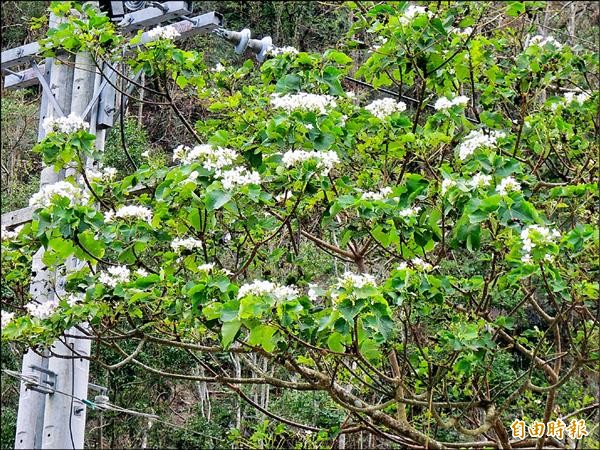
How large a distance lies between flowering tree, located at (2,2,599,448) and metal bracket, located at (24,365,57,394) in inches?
8.1

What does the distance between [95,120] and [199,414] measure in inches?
172

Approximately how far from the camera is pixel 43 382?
7.43ft

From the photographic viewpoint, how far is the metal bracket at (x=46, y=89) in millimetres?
2496

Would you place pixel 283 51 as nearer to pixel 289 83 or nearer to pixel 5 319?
pixel 289 83

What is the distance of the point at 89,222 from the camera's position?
1973mm

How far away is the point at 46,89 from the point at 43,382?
3.47 feet

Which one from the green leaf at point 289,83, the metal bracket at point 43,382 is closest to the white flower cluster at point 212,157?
the green leaf at point 289,83

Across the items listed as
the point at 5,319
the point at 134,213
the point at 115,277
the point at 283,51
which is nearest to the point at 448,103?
the point at 283,51

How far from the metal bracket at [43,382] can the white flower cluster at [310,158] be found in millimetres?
1055

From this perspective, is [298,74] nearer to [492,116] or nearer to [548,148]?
[492,116]

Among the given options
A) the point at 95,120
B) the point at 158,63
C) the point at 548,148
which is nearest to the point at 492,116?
the point at 548,148

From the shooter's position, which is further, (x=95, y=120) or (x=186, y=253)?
(x=95, y=120)

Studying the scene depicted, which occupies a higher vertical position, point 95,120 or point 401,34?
point 401,34

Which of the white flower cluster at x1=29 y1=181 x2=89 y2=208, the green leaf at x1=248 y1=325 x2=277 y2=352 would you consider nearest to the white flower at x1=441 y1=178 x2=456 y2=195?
the green leaf at x1=248 y1=325 x2=277 y2=352
